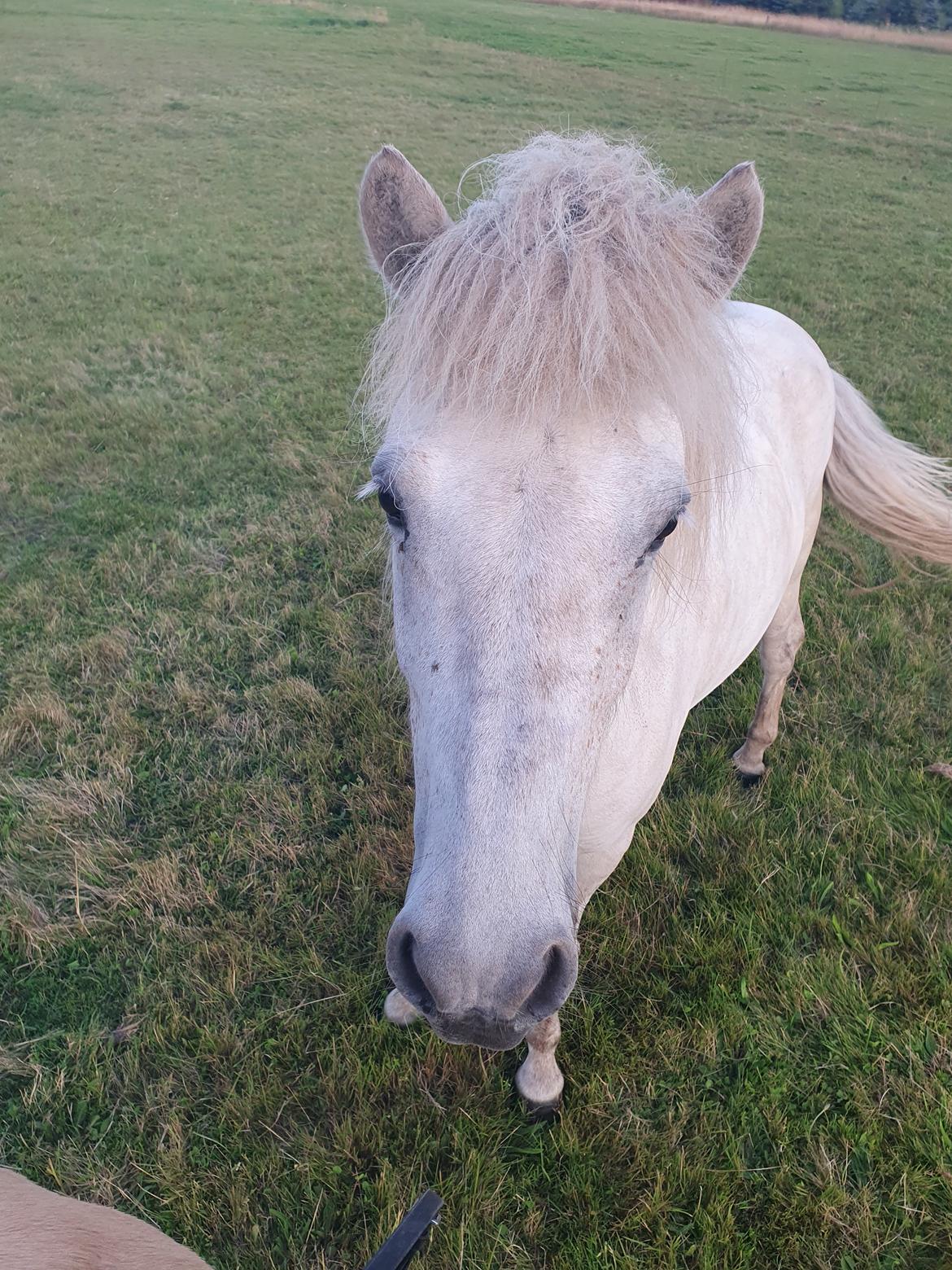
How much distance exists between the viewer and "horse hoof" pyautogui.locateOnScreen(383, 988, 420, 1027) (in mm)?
2150

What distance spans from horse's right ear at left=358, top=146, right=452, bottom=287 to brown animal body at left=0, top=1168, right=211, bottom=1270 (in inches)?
75.3

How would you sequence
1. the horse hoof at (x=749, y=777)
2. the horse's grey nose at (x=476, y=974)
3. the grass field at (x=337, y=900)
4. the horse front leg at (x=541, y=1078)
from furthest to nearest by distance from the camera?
the horse hoof at (x=749, y=777)
the horse front leg at (x=541, y=1078)
the grass field at (x=337, y=900)
the horse's grey nose at (x=476, y=974)

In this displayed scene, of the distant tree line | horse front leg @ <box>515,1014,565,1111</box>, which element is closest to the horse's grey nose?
horse front leg @ <box>515,1014,565,1111</box>

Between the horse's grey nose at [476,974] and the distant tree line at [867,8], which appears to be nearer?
the horse's grey nose at [476,974]

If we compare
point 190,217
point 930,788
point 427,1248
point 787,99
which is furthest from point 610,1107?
point 787,99

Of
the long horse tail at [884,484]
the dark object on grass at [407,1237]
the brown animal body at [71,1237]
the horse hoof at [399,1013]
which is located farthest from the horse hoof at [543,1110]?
the long horse tail at [884,484]

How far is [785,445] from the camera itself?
2709mm

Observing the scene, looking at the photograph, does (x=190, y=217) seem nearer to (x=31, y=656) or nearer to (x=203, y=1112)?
(x=31, y=656)

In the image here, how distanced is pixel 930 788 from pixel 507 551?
8.15 ft

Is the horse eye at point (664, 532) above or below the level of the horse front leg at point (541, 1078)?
above

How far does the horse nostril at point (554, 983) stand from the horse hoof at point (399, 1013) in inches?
44.2

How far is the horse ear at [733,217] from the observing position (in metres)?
1.53

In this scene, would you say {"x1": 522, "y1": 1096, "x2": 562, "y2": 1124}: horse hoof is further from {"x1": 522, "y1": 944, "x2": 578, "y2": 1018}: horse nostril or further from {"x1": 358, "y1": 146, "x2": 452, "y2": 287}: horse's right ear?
{"x1": 358, "y1": 146, "x2": 452, "y2": 287}: horse's right ear

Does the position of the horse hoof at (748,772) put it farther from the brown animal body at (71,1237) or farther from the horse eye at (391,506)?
the brown animal body at (71,1237)
